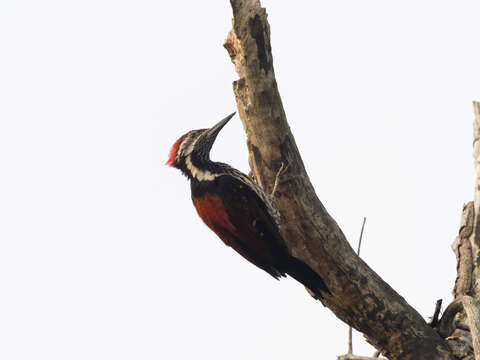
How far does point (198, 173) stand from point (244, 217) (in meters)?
0.83

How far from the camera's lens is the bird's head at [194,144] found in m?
5.91

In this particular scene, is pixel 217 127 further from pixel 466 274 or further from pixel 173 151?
pixel 466 274

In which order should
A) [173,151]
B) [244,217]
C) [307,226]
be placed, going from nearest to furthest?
1. [307,226]
2. [244,217]
3. [173,151]

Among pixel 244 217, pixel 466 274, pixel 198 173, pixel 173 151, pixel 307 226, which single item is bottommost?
Result: pixel 466 274

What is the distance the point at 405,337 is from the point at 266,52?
239 cm

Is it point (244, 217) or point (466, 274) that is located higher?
point (244, 217)

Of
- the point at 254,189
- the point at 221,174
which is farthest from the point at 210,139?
the point at 254,189

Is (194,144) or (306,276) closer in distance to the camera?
(306,276)

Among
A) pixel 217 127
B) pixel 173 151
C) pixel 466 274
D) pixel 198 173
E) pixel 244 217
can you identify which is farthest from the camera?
pixel 173 151

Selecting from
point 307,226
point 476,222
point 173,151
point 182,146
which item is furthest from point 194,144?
point 476,222

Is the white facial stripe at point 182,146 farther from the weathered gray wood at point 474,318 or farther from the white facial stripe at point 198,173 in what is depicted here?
the weathered gray wood at point 474,318

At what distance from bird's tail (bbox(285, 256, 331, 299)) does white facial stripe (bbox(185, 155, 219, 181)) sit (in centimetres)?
120

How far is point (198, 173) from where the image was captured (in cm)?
563

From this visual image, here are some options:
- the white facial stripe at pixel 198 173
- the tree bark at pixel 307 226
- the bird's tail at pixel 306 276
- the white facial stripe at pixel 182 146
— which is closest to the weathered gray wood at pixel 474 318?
the tree bark at pixel 307 226
